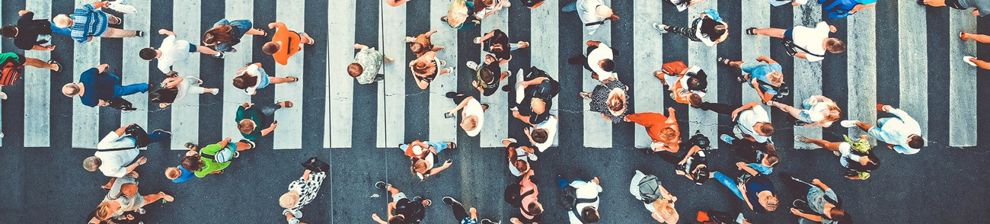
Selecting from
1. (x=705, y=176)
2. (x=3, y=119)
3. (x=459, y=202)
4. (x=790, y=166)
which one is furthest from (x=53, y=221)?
(x=790, y=166)

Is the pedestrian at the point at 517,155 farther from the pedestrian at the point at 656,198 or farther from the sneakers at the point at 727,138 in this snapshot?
the sneakers at the point at 727,138

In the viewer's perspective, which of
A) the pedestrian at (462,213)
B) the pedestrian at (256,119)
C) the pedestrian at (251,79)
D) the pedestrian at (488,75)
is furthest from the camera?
the pedestrian at (462,213)

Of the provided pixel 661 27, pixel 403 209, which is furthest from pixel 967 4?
pixel 403 209

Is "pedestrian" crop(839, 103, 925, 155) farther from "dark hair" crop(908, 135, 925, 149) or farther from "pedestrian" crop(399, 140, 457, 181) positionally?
"pedestrian" crop(399, 140, 457, 181)

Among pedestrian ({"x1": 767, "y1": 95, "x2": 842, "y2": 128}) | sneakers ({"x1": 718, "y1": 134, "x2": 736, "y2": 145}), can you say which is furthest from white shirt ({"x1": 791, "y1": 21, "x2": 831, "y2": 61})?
sneakers ({"x1": 718, "y1": 134, "x2": 736, "y2": 145})

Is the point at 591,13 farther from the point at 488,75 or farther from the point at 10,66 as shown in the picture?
the point at 10,66

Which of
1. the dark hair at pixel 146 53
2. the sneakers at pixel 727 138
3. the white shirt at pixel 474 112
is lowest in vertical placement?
the sneakers at pixel 727 138

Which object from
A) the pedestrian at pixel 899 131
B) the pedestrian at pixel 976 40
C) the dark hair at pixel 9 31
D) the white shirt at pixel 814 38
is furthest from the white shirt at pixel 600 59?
the dark hair at pixel 9 31

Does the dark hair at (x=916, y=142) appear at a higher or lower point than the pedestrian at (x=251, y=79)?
lower
